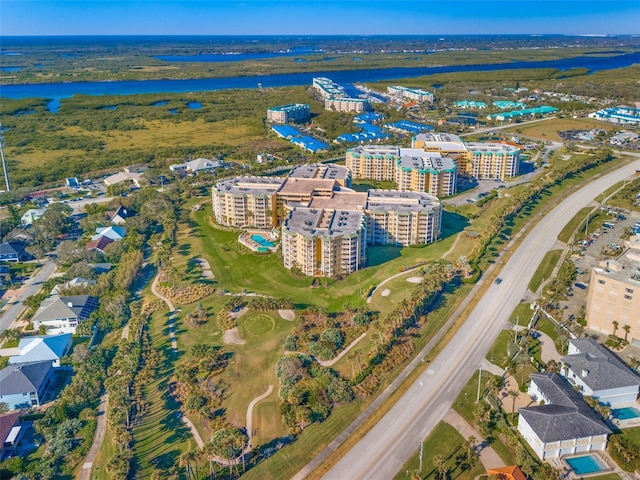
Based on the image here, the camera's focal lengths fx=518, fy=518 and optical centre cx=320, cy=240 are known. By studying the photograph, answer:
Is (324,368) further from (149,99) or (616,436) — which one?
(149,99)

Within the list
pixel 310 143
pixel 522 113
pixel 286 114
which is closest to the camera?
pixel 310 143

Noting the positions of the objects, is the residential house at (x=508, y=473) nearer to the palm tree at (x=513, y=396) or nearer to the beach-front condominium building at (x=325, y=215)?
the palm tree at (x=513, y=396)

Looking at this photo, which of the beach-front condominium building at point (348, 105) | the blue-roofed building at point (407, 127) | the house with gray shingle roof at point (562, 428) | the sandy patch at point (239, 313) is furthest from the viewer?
the beach-front condominium building at point (348, 105)

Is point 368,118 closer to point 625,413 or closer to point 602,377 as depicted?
point 602,377

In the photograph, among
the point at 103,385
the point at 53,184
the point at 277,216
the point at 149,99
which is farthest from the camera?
the point at 149,99

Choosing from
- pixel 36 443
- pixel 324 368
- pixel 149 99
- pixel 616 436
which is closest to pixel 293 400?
pixel 324 368

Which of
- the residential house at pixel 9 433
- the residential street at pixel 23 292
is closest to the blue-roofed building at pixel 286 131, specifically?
the residential street at pixel 23 292

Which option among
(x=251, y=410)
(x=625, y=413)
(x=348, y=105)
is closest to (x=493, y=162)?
(x=625, y=413)
